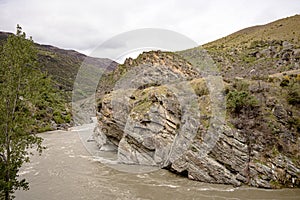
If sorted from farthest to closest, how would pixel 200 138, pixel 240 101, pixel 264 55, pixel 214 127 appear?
pixel 264 55 → pixel 240 101 → pixel 200 138 → pixel 214 127

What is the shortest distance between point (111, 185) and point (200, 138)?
623 centimetres

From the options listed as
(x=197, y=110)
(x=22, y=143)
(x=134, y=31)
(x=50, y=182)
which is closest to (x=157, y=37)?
(x=134, y=31)

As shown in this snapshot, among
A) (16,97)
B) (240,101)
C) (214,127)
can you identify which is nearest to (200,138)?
(214,127)

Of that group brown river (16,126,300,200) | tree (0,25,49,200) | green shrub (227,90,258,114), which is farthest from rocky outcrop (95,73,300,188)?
tree (0,25,49,200)

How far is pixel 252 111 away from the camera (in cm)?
1653

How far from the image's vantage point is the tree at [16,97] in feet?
33.4

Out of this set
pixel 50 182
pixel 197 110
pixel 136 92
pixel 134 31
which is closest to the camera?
pixel 50 182

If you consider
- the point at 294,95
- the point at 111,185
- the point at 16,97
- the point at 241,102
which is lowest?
the point at 111,185

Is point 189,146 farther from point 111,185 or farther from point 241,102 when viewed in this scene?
point 111,185

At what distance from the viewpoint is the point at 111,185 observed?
52.0ft

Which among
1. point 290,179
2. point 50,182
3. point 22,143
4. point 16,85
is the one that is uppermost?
point 16,85

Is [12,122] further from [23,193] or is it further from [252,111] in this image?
[252,111]

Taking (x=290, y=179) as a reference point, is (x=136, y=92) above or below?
above

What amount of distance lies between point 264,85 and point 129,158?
11.3 m
